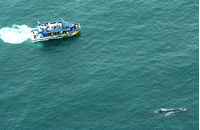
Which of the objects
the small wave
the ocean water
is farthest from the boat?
Answer: the small wave

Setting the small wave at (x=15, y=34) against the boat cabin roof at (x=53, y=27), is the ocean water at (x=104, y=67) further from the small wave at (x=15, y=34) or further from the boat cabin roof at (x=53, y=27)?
the boat cabin roof at (x=53, y=27)

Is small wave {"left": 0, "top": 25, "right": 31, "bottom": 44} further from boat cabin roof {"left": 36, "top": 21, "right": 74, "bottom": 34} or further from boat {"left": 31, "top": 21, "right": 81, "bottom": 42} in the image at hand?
boat cabin roof {"left": 36, "top": 21, "right": 74, "bottom": 34}

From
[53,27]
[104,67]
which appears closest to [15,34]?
[53,27]

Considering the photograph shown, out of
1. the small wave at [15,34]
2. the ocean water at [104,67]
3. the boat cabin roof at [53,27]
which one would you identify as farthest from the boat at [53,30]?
the small wave at [15,34]

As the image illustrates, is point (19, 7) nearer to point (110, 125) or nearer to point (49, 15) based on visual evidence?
point (49, 15)

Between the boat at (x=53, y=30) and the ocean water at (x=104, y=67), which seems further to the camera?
the boat at (x=53, y=30)
